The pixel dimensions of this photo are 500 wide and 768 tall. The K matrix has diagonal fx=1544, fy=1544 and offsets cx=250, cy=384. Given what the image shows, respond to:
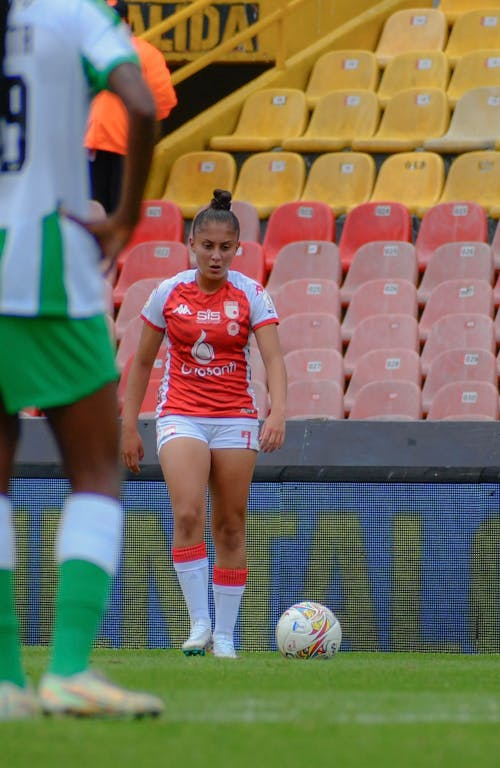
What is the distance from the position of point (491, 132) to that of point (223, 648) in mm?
6997

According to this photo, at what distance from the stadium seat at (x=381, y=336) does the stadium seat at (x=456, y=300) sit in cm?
21

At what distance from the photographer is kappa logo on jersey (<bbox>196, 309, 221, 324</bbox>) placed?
21.3 ft

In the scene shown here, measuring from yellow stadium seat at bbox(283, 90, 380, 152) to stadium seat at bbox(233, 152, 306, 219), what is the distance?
244 mm

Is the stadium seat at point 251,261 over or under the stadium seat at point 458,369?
over

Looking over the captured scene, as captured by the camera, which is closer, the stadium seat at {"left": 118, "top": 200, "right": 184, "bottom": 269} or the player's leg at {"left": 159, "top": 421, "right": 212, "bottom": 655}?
the player's leg at {"left": 159, "top": 421, "right": 212, "bottom": 655}

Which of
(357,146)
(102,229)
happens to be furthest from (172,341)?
(357,146)

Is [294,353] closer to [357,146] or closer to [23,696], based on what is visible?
[357,146]

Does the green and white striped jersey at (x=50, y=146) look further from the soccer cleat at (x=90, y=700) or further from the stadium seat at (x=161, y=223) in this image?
the stadium seat at (x=161, y=223)

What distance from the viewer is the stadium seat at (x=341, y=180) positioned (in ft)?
39.9

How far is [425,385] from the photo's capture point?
9.75 meters

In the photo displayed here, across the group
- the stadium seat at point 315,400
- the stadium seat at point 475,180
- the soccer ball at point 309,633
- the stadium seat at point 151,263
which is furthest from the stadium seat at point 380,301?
the soccer ball at point 309,633

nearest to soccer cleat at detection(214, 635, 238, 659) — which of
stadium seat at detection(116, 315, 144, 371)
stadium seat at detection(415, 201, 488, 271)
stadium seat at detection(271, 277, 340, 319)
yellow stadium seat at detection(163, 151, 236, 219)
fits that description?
stadium seat at detection(116, 315, 144, 371)

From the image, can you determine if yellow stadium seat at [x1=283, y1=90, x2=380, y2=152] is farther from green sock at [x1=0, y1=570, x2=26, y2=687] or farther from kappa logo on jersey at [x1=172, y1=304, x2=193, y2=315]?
green sock at [x1=0, y1=570, x2=26, y2=687]

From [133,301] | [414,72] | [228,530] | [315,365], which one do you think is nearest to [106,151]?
[133,301]
